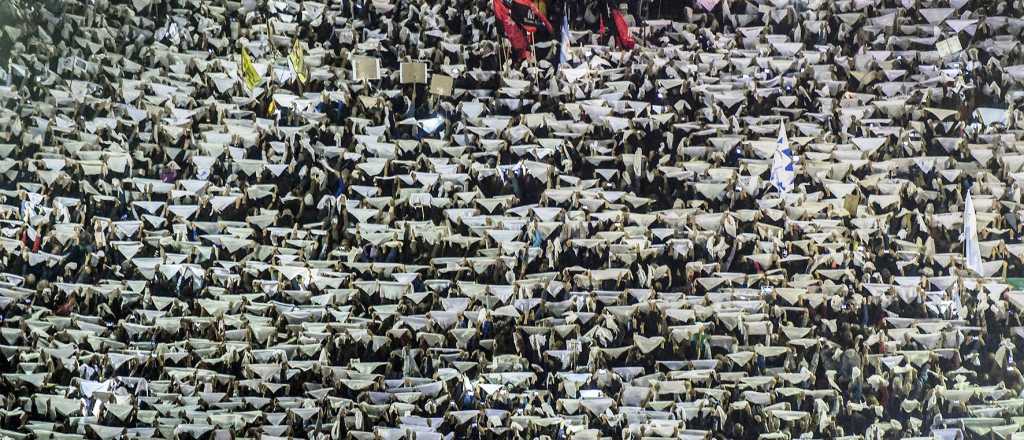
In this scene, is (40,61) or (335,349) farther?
(40,61)

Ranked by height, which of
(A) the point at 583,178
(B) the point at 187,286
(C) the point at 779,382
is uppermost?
(A) the point at 583,178

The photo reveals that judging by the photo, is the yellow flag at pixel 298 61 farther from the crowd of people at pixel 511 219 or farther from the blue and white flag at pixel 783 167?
the blue and white flag at pixel 783 167

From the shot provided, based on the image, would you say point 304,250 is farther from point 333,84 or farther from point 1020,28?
point 1020,28

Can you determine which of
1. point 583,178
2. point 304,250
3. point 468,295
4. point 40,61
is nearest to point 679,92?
point 583,178

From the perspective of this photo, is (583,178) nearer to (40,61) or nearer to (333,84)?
(333,84)

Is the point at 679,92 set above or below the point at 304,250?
above

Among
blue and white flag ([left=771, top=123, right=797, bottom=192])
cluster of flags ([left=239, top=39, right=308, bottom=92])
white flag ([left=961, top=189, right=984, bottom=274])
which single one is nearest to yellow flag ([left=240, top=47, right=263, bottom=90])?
cluster of flags ([left=239, top=39, right=308, bottom=92])

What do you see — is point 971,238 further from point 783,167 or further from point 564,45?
point 564,45
